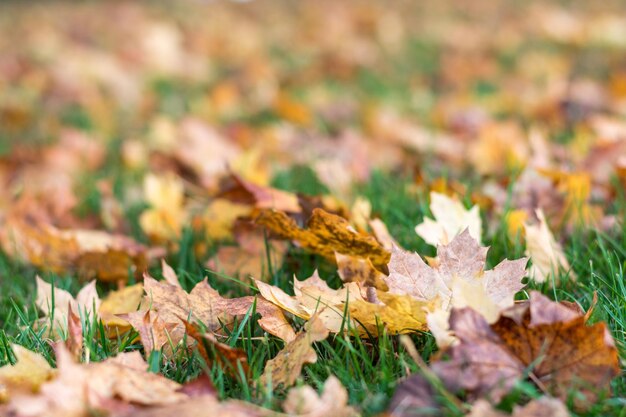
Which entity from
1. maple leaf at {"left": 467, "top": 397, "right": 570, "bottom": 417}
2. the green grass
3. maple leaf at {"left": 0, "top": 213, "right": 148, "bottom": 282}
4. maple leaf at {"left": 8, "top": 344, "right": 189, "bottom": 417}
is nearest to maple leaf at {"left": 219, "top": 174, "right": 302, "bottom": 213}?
the green grass

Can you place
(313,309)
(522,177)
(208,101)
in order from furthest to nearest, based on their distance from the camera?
(208,101)
(522,177)
(313,309)

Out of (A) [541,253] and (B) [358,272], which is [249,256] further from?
(A) [541,253]

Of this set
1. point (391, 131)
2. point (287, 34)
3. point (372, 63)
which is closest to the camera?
point (391, 131)

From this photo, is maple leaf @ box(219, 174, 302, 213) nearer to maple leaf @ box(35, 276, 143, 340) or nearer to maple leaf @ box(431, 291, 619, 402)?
maple leaf @ box(35, 276, 143, 340)

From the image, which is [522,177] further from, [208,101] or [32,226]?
[208,101]

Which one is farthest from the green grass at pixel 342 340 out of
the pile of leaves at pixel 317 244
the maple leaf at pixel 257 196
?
the maple leaf at pixel 257 196

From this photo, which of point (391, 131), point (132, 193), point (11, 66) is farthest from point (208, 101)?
point (11, 66)

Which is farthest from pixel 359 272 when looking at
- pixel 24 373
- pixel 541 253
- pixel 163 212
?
pixel 163 212
